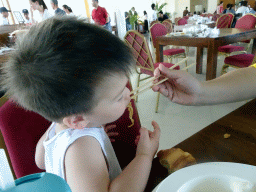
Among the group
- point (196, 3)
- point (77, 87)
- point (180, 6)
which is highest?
point (196, 3)

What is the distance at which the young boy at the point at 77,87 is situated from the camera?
387 millimetres

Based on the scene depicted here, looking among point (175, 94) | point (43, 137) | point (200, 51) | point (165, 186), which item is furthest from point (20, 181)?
point (200, 51)

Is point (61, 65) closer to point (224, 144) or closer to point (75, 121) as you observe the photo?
point (75, 121)

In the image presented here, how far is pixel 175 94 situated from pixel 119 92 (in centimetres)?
52

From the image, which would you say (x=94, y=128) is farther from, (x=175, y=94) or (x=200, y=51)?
(x=200, y=51)

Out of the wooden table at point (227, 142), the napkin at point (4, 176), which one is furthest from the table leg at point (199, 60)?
the napkin at point (4, 176)

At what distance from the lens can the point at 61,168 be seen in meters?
0.48

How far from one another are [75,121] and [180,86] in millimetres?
568

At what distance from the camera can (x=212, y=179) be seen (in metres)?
0.35

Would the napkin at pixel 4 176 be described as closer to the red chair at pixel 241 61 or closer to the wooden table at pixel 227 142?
the wooden table at pixel 227 142

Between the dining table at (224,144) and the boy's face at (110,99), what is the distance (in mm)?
187

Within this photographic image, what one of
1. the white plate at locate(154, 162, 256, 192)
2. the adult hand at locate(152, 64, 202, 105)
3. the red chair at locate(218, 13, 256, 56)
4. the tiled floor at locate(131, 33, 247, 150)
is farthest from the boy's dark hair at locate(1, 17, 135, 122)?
the red chair at locate(218, 13, 256, 56)

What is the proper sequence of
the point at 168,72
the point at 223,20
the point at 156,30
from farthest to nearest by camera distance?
the point at 223,20
the point at 156,30
the point at 168,72

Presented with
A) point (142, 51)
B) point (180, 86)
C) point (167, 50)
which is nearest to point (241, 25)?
point (167, 50)
